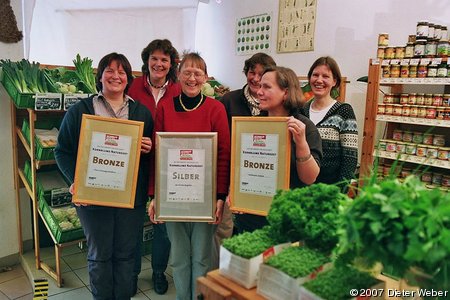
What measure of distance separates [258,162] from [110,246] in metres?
1.08

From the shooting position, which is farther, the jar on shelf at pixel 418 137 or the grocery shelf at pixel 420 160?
the jar on shelf at pixel 418 137

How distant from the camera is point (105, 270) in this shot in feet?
7.29

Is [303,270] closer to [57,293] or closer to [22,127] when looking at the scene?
[57,293]

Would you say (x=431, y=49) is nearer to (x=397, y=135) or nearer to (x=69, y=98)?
(x=397, y=135)

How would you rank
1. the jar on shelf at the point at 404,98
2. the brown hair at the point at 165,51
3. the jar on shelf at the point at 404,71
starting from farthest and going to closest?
the jar on shelf at the point at 404,98
the jar on shelf at the point at 404,71
the brown hair at the point at 165,51

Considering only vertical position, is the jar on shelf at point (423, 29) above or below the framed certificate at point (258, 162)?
above

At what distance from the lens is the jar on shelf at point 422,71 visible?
2.97 meters

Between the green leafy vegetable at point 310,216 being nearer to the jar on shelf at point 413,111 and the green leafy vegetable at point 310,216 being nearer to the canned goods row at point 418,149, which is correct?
the canned goods row at point 418,149

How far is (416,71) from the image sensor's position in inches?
120

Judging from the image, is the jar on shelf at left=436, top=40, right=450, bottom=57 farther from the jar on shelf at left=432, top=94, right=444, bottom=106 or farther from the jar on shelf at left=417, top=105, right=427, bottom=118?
the jar on shelf at left=417, top=105, right=427, bottom=118

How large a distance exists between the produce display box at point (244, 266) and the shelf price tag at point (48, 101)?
2.21 meters

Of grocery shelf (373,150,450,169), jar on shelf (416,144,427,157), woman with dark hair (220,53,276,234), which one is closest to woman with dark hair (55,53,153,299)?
woman with dark hair (220,53,276,234)

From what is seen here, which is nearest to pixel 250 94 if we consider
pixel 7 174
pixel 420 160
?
pixel 420 160

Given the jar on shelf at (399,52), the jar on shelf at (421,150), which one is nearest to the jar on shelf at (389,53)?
the jar on shelf at (399,52)
